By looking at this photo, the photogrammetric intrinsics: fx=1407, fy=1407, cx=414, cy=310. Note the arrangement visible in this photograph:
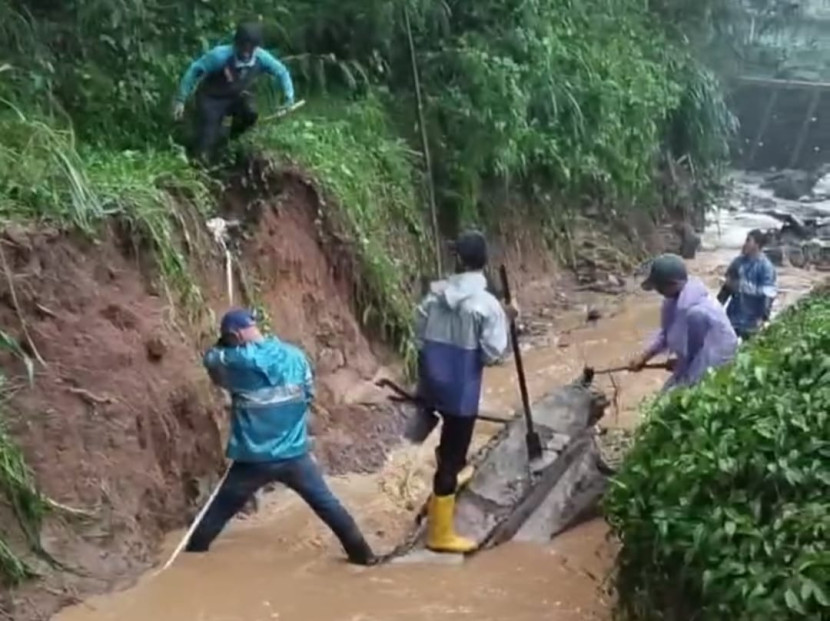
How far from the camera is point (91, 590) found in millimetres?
7379

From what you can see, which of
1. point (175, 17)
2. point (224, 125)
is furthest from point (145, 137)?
point (175, 17)

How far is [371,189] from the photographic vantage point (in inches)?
462

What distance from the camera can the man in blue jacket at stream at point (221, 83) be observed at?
10477 mm

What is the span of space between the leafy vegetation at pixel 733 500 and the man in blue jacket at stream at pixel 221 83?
5242 mm

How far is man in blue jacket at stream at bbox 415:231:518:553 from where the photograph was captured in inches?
313

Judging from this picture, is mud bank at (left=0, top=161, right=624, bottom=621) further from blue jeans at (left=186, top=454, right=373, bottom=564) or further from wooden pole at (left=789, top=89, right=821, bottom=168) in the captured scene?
wooden pole at (left=789, top=89, right=821, bottom=168)

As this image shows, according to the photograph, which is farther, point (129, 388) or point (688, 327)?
point (129, 388)

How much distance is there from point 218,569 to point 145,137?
4.29 meters

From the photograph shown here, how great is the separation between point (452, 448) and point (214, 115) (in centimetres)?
376

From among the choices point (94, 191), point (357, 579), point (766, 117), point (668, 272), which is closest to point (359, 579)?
point (357, 579)

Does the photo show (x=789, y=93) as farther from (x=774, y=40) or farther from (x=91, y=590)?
(x=91, y=590)

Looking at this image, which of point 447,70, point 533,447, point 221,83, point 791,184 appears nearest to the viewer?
point 533,447

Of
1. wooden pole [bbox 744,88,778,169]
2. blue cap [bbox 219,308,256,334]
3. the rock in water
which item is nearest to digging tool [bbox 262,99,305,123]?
blue cap [bbox 219,308,256,334]

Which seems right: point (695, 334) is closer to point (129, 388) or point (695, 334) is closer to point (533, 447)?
point (533, 447)
